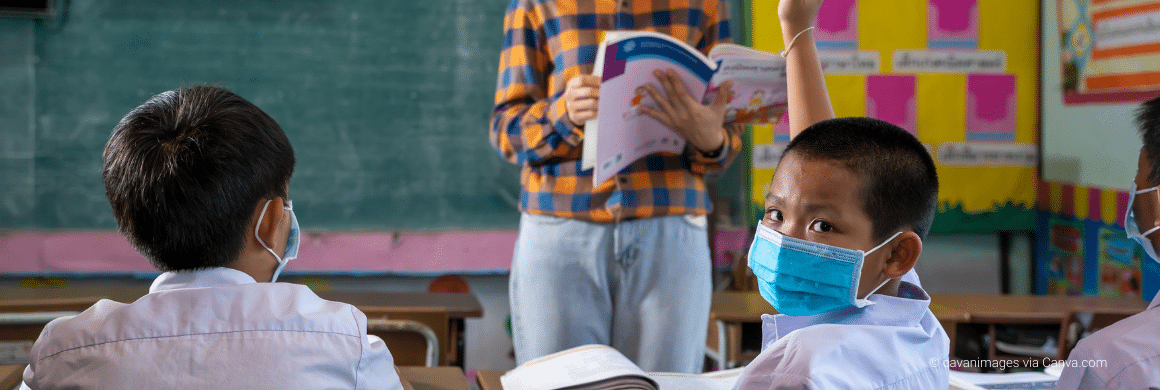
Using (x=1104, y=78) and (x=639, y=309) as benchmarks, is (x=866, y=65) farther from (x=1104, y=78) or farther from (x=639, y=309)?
(x=639, y=309)

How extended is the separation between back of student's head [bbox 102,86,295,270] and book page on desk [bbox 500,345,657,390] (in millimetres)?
399

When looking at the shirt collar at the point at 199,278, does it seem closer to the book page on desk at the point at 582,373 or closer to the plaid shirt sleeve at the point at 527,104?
the book page on desk at the point at 582,373

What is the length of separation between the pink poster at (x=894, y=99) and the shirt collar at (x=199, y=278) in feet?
9.61

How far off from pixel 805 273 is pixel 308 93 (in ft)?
8.30

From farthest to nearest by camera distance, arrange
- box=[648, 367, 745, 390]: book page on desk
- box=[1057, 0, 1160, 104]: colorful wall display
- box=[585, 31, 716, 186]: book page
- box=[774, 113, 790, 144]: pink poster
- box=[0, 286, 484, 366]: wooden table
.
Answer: box=[774, 113, 790, 144]: pink poster → box=[1057, 0, 1160, 104]: colorful wall display → box=[0, 286, 484, 366]: wooden table → box=[585, 31, 716, 186]: book page → box=[648, 367, 745, 390]: book page on desk

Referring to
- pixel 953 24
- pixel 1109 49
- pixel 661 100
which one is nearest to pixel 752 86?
pixel 661 100

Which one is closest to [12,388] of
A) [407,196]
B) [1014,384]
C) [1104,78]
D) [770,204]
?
[770,204]

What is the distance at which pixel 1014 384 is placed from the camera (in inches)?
48.0

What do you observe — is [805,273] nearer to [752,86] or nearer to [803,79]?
[803,79]

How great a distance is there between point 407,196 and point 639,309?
1875 millimetres

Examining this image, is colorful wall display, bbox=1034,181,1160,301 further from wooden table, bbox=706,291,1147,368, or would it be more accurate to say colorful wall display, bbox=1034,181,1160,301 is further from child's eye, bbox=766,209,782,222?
child's eye, bbox=766,209,782,222

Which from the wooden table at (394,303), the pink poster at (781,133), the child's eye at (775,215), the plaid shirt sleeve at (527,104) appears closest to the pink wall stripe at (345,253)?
the pink poster at (781,133)

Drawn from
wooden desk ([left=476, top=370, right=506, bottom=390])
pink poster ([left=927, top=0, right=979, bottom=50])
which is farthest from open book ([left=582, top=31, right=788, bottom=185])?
pink poster ([left=927, top=0, right=979, bottom=50])

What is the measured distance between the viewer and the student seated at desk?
827mm
